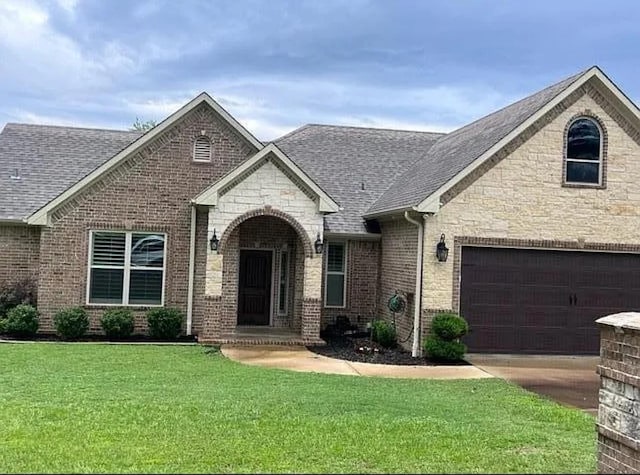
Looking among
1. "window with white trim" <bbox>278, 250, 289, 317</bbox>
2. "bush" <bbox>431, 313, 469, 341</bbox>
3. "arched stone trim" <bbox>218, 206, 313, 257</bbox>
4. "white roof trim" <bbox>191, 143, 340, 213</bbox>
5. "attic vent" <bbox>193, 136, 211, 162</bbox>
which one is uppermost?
"attic vent" <bbox>193, 136, 211, 162</bbox>

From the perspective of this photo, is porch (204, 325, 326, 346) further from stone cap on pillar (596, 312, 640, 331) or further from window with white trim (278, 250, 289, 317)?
stone cap on pillar (596, 312, 640, 331)

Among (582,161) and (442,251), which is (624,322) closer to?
(442,251)

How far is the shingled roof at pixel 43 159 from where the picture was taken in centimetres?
1839

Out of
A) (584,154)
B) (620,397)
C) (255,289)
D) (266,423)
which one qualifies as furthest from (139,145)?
(620,397)

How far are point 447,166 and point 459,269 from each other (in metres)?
2.86

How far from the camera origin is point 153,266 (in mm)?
17656

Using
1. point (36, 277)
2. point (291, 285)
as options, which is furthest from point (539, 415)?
point (36, 277)

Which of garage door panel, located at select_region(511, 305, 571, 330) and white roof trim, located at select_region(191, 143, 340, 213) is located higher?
white roof trim, located at select_region(191, 143, 340, 213)

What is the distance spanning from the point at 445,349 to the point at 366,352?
1.78 meters

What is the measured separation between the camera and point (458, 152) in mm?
18281

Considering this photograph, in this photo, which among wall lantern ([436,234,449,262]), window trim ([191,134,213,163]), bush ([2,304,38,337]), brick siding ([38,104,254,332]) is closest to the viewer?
wall lantern ([436,234,449,262])

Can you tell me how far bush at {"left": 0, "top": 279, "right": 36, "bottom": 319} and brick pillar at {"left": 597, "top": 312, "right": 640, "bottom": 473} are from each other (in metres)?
14.2

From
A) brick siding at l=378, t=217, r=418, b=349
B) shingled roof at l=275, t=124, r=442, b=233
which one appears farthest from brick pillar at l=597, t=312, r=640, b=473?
shingled roof at l=275, t=124, r=442, b=233

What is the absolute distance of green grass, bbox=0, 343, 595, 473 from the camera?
21.9 ft
